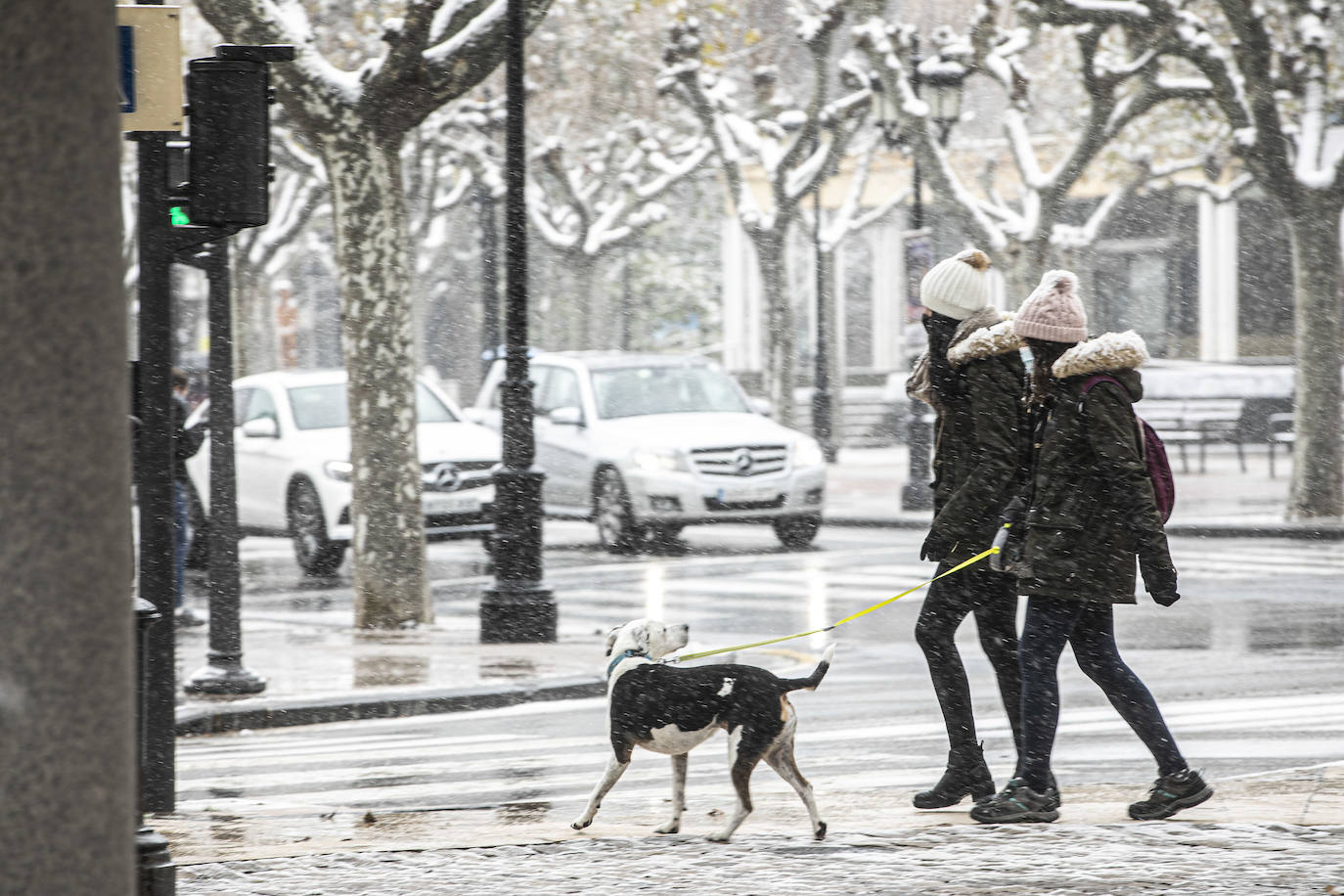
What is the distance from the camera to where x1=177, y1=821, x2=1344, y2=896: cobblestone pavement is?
5.22m

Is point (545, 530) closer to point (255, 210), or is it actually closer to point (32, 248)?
point (255, 210)

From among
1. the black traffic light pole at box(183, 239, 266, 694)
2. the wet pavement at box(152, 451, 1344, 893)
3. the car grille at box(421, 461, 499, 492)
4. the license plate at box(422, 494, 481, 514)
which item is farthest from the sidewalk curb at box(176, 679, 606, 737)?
the car grille at box(421, 461, 499, 492)

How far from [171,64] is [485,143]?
2936 centimetres

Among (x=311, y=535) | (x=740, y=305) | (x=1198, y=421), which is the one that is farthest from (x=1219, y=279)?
(x=311, y=535)

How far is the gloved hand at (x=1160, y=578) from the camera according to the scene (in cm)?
596

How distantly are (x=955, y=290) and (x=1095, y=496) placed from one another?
2.84 ft

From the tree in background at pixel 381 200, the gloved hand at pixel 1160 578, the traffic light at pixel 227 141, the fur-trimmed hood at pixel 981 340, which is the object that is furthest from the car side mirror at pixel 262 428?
the gloved hand at pixel 1160 578

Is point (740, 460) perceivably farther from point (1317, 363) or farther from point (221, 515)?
point (221, 515)

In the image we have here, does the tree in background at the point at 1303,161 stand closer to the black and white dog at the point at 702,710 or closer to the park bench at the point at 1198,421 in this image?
the park bench at the point at 1198,421

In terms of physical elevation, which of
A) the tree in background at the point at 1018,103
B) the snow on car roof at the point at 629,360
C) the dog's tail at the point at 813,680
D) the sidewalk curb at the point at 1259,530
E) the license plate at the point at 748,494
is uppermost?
the tree in background at the point at 1018,103

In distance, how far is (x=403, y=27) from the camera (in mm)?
12070

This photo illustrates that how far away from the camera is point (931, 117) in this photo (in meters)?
22.8

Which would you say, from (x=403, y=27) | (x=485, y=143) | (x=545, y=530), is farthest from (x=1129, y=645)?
(x=485, y=143)

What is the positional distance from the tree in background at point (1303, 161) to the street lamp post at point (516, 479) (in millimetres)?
9283
